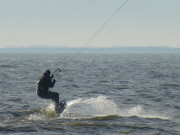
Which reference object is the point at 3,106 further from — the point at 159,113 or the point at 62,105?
the point at 159,113

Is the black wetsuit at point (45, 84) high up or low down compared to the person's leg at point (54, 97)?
up

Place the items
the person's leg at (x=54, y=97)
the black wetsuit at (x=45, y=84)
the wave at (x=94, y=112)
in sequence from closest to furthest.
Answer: the black wetsuit at (x=45, y=84) → the wave at (x=94, y=112) → the person's leg at (x=54, y=97)

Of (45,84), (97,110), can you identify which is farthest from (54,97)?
(97,110)

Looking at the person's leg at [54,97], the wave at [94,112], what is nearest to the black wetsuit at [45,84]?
the person's leg at [54,97]

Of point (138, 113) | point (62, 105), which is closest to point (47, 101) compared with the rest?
point (62, 105)

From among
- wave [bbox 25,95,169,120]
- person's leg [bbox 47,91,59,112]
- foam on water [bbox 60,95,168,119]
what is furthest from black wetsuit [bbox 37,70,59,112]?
foam on water [bbox 60,95,168,119]

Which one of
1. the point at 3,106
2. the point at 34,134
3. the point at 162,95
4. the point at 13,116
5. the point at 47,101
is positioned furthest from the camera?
the point at 162,95

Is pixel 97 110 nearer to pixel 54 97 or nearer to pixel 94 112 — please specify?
pixel 94 112

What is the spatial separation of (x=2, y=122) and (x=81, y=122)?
345 cm

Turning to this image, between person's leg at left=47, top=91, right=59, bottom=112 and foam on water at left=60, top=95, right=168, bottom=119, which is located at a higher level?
person's leg at left=47, top=91, right=59, bottom=112

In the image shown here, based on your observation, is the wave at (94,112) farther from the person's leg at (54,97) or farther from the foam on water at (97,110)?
the person's leg at (54,97)

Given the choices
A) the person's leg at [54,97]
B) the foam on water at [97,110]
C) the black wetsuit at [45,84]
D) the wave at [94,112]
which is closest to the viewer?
the black wetsuit at [45,84]

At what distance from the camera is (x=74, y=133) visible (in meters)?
13.8

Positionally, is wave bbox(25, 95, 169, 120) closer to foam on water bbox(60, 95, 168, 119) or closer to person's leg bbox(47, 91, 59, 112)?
foam on water bbox(60, 95, 168, 119)
